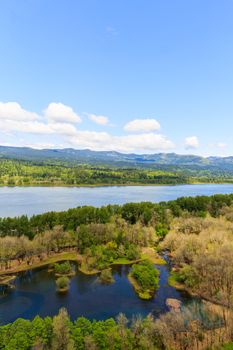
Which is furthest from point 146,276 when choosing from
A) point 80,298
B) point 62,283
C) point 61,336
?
point 61,336

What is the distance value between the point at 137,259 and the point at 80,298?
19.1m

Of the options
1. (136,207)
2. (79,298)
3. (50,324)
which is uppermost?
(136,207)

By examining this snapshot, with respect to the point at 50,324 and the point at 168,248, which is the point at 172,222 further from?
the point at 50,324

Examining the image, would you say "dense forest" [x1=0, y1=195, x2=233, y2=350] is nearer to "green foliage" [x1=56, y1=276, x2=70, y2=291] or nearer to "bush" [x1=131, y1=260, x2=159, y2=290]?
"bush" [x1=131, y1=260, x2=159, y2=290]

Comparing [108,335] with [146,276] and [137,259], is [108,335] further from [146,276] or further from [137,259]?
[137,259]

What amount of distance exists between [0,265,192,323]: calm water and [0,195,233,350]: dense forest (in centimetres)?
237

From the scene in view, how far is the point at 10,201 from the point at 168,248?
8417 centimetres

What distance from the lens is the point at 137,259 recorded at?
59.5m

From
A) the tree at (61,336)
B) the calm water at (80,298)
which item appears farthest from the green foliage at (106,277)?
the tree at (61,336)

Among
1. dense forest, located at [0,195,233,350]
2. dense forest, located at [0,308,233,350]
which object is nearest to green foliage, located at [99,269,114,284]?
dense forest, located at [0,195,233,350]

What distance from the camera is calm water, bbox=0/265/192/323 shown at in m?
39.2

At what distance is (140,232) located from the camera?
216ft

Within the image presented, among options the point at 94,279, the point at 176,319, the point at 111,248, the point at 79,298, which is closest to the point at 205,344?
the point at 176,319

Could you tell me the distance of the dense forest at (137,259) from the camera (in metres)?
28.6
